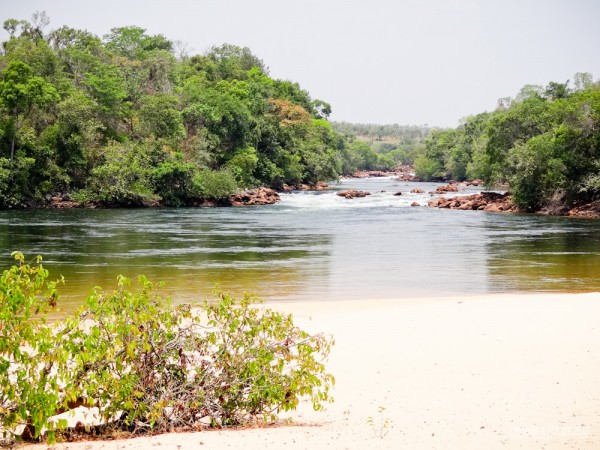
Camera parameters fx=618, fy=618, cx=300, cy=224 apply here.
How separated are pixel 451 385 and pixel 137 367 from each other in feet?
12.3

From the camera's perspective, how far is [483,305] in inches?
512

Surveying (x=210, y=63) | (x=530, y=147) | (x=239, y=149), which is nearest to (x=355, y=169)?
(x=210, y=63)

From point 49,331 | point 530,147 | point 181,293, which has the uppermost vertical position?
point 530,147

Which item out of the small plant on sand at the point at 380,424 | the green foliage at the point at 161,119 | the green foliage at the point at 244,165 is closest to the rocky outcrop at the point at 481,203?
the green foliage at the point at 244,165

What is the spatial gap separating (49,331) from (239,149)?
5617 cm

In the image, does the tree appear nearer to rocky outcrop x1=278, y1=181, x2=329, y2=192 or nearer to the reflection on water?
the reflection on water

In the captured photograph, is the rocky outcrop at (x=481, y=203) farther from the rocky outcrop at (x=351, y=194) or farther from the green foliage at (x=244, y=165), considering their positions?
the green foliage at (x=244, y=165)

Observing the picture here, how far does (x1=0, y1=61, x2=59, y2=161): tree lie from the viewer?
4166 centimetres

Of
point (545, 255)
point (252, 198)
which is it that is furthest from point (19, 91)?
point (545, 255)

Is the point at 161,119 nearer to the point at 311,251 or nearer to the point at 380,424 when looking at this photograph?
the point at 311,251

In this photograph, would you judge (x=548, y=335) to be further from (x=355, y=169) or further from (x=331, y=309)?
(x=355, y=169)

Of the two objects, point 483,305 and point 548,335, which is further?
point 483,305

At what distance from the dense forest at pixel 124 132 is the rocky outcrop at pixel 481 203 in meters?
17.7

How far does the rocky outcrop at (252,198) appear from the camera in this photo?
173ft
